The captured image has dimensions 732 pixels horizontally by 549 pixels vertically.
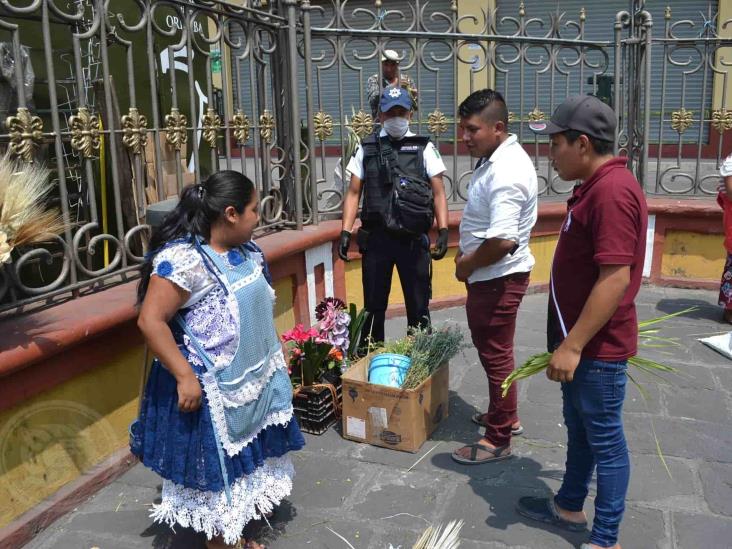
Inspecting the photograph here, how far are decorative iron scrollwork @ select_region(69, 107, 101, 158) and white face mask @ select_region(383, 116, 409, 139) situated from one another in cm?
172

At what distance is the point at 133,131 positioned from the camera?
144 inches

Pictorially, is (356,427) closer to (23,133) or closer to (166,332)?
(166,332)

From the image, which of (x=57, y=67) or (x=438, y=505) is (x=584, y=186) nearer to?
(x=438, y=505)

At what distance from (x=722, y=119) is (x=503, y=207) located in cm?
478

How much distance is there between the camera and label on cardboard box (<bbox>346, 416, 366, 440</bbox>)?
377cm

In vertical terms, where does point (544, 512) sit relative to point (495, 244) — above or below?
below

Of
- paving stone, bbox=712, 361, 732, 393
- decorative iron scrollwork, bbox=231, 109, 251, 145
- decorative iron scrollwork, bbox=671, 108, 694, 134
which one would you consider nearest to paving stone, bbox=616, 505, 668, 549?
paving stone, bbox=712, 361, 732, 393

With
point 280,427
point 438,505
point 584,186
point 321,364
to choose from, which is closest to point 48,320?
point 280,427

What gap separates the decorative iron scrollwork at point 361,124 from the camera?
18.6 feet

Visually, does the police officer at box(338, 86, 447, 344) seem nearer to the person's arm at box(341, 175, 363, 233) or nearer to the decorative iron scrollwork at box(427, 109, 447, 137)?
the person's arm at box(341, 175, 363, 233)

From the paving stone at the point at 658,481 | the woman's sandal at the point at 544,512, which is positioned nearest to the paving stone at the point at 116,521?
the woman's sandal at the point at 544,512

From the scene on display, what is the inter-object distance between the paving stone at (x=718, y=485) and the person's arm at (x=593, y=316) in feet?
4.10

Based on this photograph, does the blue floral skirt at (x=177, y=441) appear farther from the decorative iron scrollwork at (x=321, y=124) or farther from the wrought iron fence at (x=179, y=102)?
the decorative iron scrollwork at (x=321, y=124)

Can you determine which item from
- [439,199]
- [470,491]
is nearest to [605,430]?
[470,491]
